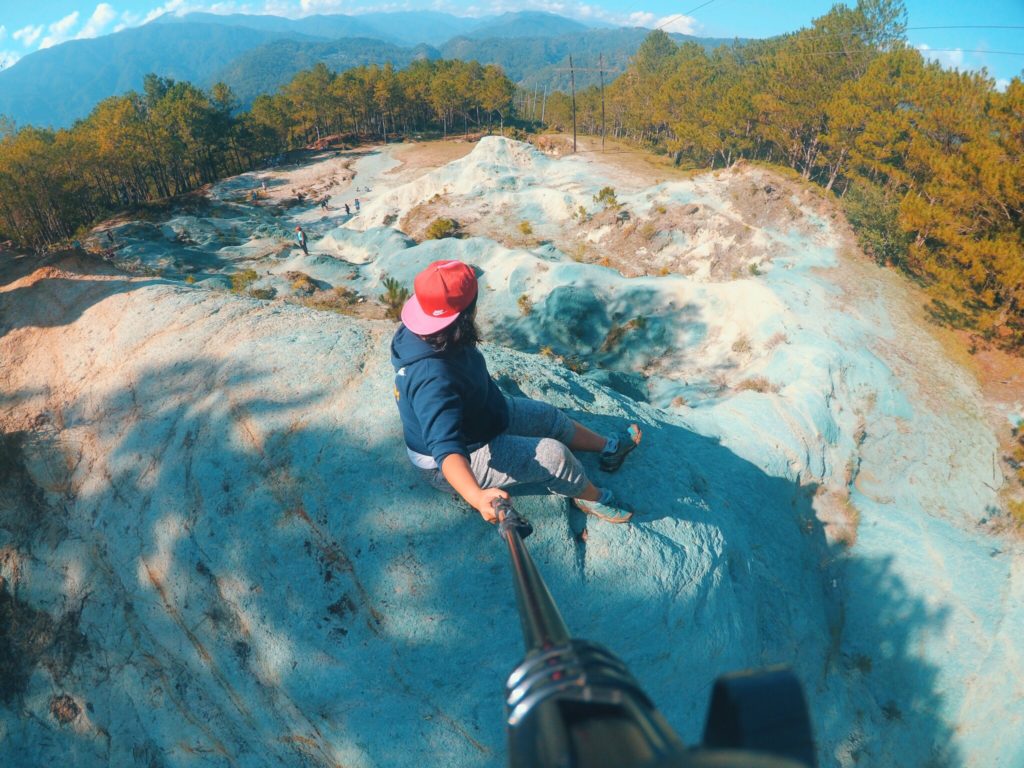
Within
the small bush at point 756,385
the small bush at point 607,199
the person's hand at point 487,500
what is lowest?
the small bush at point 756,385

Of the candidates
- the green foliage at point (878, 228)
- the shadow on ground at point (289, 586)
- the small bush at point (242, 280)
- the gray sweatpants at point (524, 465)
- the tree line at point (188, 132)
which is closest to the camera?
the gray sweatpants at point (524, 465)

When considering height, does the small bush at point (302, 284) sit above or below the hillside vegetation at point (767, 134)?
below

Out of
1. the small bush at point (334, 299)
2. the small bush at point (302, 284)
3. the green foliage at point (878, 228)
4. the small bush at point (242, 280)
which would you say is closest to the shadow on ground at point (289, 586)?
the small bush at point (334, 299)

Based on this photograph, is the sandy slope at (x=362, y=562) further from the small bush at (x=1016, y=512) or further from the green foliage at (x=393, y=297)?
the green foliage at (x=393, y=297)

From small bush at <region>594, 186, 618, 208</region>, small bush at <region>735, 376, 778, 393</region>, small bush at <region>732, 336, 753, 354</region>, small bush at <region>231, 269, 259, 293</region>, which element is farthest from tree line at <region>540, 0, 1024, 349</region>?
small bush at <region>231, 269, 259, 293</region>

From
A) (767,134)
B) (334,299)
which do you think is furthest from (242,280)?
A: (767,134)

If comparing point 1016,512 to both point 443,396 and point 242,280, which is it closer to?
point 443,396

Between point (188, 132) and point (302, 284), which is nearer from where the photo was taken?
point (302, 284)
